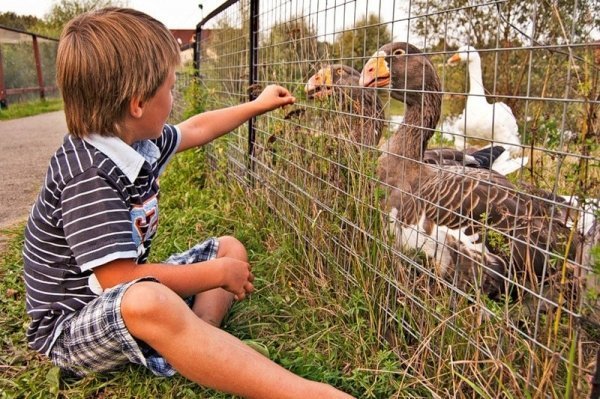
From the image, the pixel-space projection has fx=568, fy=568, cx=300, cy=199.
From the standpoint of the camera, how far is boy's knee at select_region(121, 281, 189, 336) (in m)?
1.71

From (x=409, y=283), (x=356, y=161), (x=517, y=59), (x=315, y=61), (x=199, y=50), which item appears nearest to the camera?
(x=409, y=283)

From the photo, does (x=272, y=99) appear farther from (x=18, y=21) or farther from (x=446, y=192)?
(x=18, y=21)

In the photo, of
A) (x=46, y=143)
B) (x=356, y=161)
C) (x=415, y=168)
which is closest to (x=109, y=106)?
(x=356, y=161)

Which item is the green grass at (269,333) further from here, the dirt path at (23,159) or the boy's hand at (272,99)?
the dirt path at (23,159)

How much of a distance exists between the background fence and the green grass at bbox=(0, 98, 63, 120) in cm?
18

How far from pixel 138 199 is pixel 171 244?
1323 mm

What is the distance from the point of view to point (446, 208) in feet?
6.57

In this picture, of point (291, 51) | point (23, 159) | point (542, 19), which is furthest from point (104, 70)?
point (23, 159)

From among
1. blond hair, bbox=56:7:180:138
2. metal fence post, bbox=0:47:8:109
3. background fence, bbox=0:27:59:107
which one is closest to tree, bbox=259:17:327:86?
blond hair, bbox=56:7:180:138

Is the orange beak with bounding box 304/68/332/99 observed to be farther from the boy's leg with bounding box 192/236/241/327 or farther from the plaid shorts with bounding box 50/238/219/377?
the plaid shorts with bounding box 50/238/219/377

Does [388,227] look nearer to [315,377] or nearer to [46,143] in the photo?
[315,377]

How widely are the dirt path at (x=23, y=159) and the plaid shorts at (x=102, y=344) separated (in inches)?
82.1

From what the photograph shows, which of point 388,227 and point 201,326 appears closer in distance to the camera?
point 201,326

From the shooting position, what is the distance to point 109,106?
1.94m
